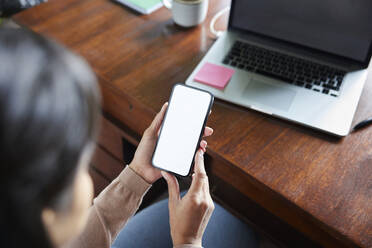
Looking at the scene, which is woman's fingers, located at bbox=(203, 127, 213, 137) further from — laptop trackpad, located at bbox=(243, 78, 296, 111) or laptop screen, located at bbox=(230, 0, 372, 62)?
laptop screen, located at bbox=(230, 0, 372, 62)

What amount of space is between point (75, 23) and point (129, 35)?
17 cm

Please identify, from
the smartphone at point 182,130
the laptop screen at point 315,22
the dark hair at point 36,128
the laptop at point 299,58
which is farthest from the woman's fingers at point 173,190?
the laptop screen at point 315,22

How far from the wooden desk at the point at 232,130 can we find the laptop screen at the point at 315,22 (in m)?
0.10

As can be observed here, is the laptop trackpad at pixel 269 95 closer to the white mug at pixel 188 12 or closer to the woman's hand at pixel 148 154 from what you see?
the woman's hand at pixel 148 154

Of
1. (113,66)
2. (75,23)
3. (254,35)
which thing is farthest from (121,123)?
(254,35)

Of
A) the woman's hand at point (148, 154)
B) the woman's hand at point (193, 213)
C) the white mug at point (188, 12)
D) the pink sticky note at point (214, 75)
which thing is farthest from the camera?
the white mug at point (188, 12)

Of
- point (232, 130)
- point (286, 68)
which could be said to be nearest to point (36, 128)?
point (232, 130)

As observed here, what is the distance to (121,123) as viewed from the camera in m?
0.97

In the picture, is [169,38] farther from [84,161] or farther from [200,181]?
[84,161]

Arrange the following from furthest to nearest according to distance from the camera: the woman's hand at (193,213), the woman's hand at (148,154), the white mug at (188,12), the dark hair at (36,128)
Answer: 1. the white mug at (188,12)
2. the woman's hand at (148,154)
3. the woman's hand at (193,213)
4. the dark hair at (36,128)

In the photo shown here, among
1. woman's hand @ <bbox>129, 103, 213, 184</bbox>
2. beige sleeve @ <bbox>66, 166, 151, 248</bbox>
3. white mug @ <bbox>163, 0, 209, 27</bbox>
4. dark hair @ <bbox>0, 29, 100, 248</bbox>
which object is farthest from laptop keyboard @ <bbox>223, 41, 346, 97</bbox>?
dark hair @ <bbox>0, 29, 100, 248</bbox>

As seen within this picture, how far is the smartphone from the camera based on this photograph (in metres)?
0.67

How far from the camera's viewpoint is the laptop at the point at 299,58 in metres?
0.75

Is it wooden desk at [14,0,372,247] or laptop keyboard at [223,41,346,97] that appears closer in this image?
wooden desk at [14,0,372,247]
